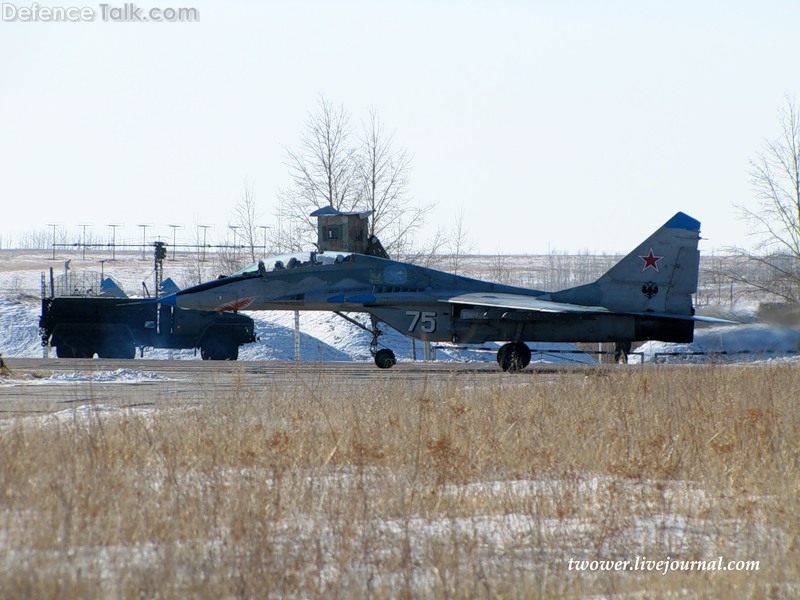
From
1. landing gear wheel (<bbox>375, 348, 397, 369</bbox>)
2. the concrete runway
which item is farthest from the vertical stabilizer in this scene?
landing gear wheel (<bbox>375, 348, 397, 369</bbox>)

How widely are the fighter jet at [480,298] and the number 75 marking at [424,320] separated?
24mm

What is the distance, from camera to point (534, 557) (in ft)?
16.9

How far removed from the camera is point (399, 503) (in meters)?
6.07

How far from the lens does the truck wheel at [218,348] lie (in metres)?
28.8

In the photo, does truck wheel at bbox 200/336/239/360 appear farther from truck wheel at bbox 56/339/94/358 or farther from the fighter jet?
the fighter jet

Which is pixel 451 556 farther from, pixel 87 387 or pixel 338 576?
pixel 87 387

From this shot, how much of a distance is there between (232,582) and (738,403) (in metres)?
8.00

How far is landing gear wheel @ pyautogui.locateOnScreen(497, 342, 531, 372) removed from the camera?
21.9 metres

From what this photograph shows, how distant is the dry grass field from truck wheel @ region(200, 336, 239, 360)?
1873 centimetres

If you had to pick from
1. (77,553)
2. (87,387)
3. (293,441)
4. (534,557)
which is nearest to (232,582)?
(77,553)

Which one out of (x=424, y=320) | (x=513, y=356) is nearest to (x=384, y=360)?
(x=424, y=320)

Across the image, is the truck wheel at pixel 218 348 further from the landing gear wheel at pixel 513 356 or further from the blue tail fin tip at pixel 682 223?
the blue tail fin tip at pixel 682 223

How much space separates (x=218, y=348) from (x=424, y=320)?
9.42 metres

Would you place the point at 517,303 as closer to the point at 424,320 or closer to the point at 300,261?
the point at 424,320
